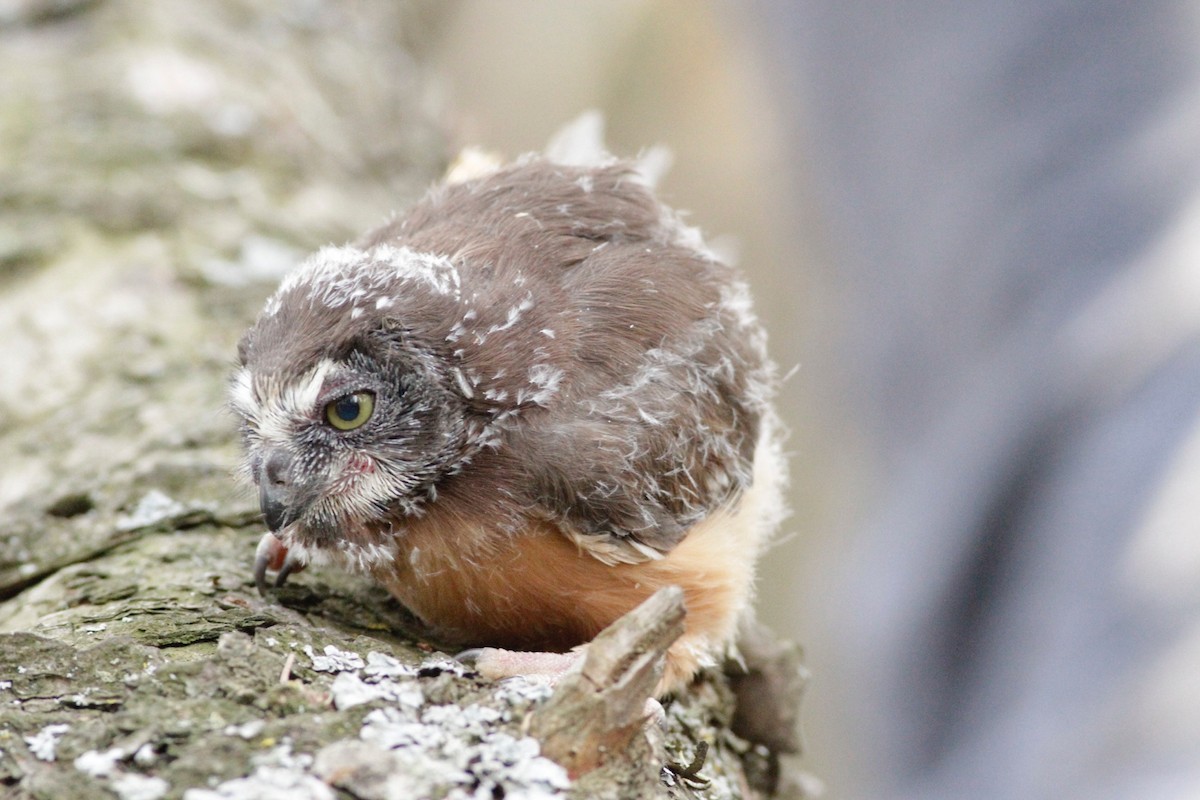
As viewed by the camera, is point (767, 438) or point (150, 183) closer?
point (767, 438)

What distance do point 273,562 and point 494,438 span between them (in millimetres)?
684

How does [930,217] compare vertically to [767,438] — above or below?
above

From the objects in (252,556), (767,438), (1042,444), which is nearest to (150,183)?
(252,556)

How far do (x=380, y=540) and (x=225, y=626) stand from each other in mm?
446

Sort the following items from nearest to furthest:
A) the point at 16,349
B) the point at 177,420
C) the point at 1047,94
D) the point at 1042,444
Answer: the point at 177,420 → the point at 16,349 → the point at 1042,444 → the point at 1047,94

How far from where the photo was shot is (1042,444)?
429cm

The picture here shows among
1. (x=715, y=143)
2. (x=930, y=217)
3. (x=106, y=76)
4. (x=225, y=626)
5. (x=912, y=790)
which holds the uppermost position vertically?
(x=715, y=143)

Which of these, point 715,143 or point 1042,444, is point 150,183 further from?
point 715,143

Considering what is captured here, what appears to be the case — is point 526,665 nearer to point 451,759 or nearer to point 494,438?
point 451,759

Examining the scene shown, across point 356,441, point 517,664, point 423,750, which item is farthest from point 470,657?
point 356,441

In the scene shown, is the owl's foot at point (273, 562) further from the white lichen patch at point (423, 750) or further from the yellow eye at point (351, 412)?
the white lichen patch at point (423, 750)

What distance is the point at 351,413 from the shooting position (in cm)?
249

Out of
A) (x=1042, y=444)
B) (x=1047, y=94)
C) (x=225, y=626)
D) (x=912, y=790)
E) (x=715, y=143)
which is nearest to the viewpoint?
(x=225, y=626)

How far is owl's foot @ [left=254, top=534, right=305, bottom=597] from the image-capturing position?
2619 mm
